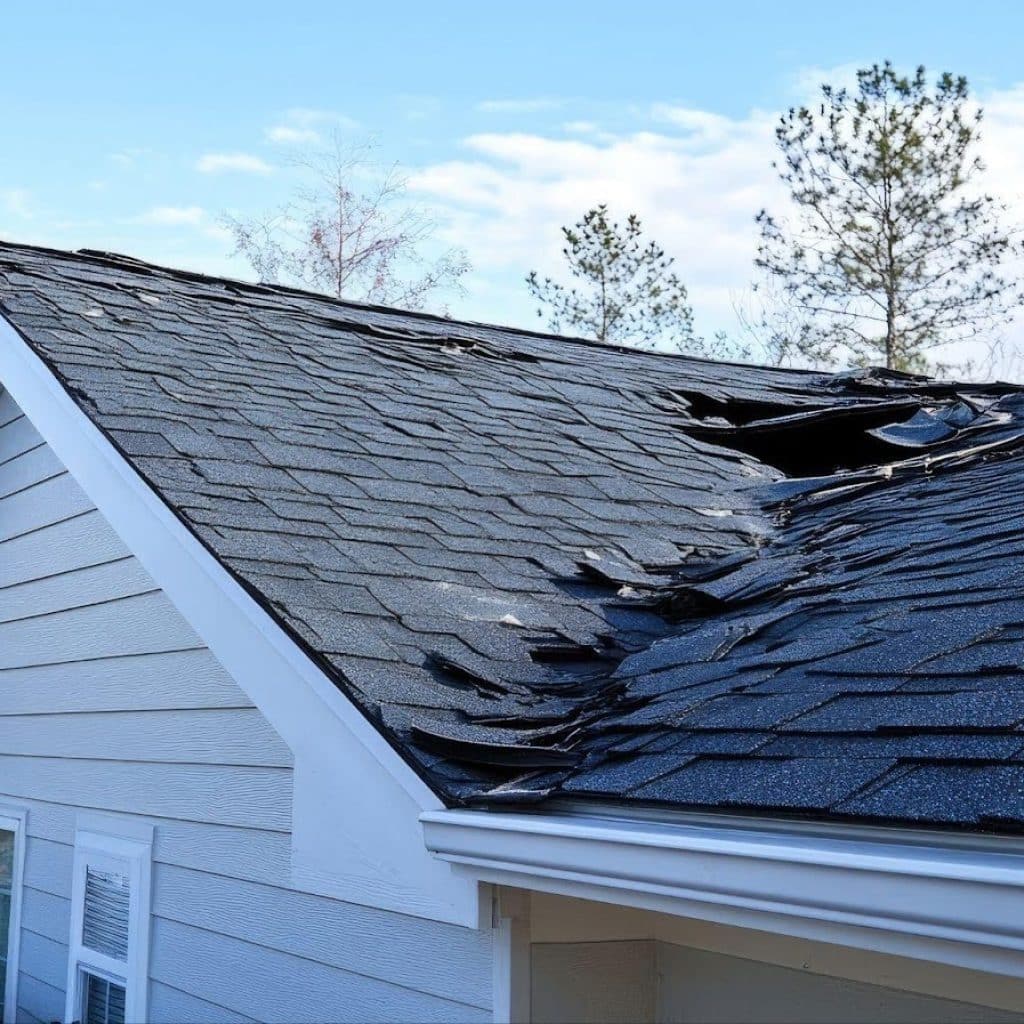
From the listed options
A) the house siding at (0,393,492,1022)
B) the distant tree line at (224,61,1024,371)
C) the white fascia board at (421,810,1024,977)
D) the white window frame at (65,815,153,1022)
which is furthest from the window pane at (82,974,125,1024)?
the distant tree line at (224,61,1024,371)

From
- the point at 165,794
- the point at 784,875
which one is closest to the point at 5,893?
the point at 165,794

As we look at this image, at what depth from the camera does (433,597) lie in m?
3.94

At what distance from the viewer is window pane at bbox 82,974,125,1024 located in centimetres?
484

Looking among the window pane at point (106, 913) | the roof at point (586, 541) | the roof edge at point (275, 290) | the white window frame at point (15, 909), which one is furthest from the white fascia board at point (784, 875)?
the roof edge at point (275, 290)

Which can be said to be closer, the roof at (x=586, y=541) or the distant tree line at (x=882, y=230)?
the roof at (x=586, y=541)

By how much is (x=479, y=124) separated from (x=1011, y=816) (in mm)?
35854

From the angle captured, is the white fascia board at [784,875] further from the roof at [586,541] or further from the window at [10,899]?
the window at [10,899]

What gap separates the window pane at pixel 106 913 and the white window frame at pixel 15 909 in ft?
2.53

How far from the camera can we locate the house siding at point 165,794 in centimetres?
353

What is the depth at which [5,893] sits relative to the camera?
19.8ft

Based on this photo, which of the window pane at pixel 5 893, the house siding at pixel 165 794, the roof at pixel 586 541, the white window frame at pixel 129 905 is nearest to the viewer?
the roof at pixel 586 541

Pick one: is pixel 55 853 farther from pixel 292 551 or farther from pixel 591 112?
pixel 591 112

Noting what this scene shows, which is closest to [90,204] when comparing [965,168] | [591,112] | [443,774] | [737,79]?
[591,112]

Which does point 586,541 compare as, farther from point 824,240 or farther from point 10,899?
point 824,240
